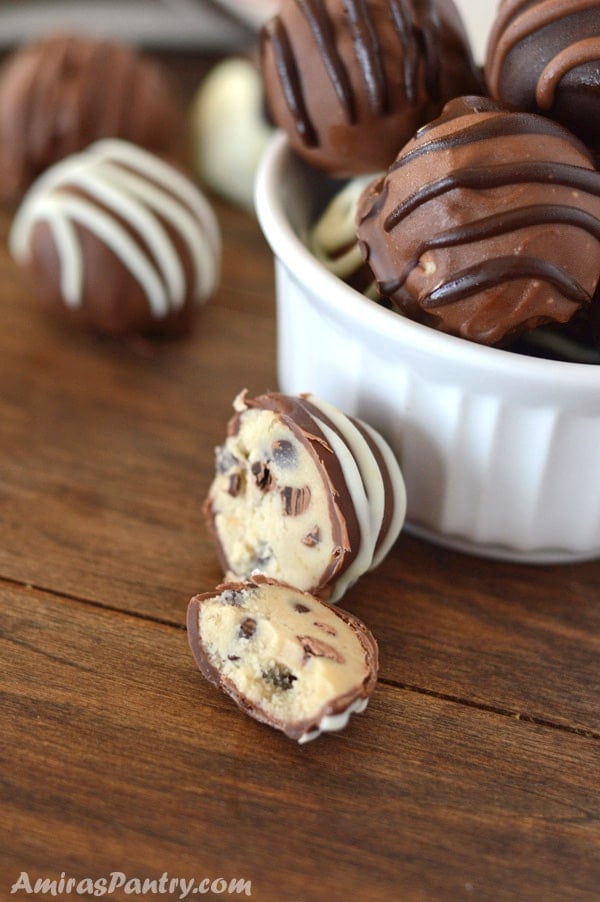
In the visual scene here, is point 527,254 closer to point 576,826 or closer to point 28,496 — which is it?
point 576,826

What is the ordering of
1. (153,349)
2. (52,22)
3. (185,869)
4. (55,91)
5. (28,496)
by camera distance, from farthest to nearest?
(52,22)
(55,91)
(153,349)
(28,496)
(185,869)

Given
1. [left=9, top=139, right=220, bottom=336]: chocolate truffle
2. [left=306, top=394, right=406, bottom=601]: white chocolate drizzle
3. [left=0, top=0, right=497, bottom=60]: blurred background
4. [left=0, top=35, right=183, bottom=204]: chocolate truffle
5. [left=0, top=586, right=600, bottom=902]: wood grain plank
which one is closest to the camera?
[left=0, top=586, right=600, bottom=902]: wood grain plank

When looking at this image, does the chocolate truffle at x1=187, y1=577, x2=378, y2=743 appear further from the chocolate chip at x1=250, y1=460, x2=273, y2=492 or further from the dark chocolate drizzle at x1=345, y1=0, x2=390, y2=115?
the dark chocolate drizzle at x1=345, y1=0, x2=390, y2=115

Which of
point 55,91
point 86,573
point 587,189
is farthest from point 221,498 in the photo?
point 55,91

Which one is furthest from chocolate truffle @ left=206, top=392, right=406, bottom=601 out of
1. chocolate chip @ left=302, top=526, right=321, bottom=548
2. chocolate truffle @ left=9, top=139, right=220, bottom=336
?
chocolate truffle @ left=9, top=139, right=220, bottom=336

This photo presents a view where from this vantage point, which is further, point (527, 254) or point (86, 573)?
point (86, 573)

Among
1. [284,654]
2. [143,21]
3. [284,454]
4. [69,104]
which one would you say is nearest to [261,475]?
[284,454]

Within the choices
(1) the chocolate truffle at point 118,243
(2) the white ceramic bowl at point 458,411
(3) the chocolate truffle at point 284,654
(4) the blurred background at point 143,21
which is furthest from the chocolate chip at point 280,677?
(4) the blurred background at point 143,21
